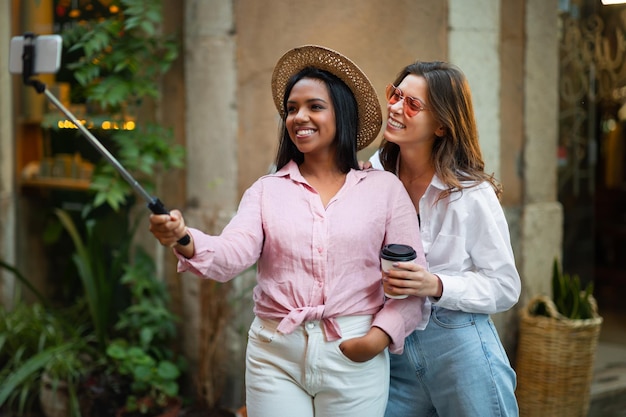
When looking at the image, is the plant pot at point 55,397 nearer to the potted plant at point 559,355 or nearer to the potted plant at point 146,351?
the potted plant at point 146,351

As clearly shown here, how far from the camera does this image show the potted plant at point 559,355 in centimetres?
475

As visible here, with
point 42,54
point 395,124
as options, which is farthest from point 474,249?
point 42,54

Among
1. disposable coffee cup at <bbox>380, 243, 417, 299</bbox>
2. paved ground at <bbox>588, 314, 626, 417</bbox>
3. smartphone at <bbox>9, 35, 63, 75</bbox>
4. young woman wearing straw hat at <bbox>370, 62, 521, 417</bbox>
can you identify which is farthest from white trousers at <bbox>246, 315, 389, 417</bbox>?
paved ground at <bbox>588, 314, 626, 417</bbox>

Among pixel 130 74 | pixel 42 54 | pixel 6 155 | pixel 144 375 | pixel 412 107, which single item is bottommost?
pixel 144 375

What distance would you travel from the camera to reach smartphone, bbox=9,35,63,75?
234 cm

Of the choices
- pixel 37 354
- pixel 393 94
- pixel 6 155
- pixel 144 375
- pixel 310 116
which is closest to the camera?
pixel 310 116

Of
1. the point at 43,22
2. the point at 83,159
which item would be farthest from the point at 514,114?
the point at 43,22

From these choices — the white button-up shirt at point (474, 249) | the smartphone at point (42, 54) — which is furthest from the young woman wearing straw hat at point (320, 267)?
the smartphone at point (42, 54)

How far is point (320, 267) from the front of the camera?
8.19 ft

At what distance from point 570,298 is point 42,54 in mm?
3568

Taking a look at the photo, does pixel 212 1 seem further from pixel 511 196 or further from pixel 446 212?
pixel 446 212

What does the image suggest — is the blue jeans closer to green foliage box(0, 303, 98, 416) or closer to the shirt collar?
the shirt collar

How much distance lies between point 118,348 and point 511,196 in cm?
250

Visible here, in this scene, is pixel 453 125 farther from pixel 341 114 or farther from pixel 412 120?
pixel 341 114
